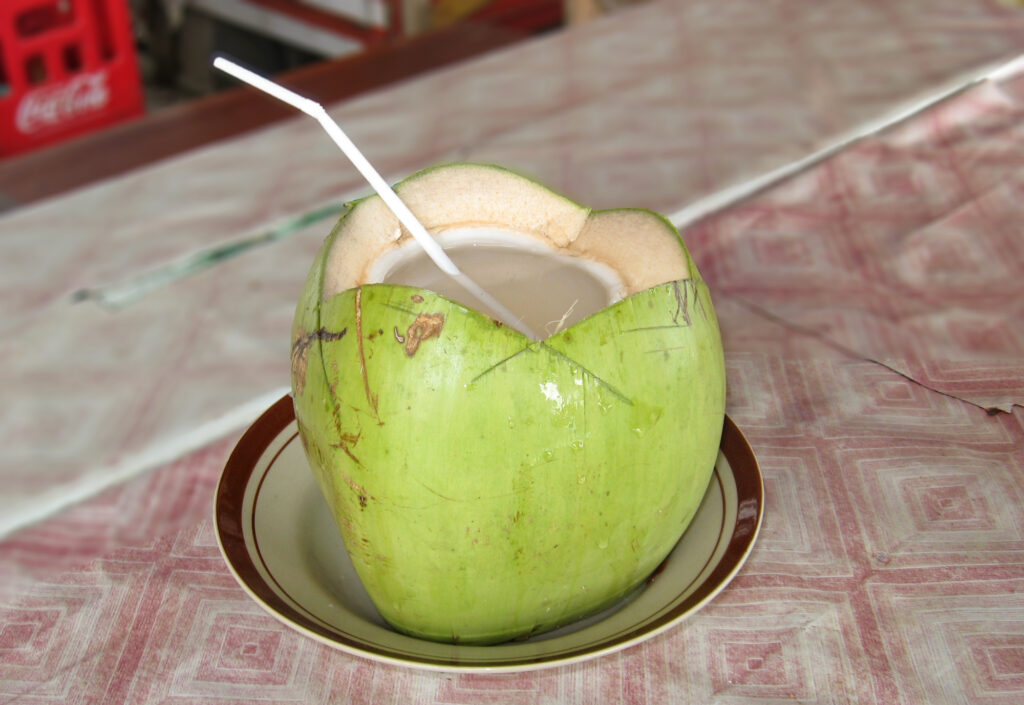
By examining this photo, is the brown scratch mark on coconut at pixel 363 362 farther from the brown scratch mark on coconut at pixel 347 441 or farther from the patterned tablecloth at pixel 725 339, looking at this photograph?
the patterned tablecloth at pixel 725 339

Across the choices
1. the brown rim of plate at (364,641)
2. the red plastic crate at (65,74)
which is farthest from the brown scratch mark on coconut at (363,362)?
Result: the red plastic crate at (65,74)

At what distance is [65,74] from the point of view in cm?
164

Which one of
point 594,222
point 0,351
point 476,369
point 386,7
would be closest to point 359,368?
point 476,369

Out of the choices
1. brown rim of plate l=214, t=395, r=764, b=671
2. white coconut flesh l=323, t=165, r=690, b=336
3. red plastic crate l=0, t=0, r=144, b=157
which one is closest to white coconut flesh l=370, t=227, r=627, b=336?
white coconut flesh l=323, t=165, r=690, b=336

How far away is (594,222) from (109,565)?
0.35 m

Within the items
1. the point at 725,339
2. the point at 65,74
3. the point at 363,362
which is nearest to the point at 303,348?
the point at 363,362

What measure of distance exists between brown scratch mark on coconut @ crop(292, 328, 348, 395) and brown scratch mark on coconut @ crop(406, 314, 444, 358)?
0.14ft

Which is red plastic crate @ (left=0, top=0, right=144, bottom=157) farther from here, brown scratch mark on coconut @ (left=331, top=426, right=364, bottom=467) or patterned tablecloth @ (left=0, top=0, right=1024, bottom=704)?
brown scratch mark on coconut @ (left=331, top=426, right=364, bottom=467)

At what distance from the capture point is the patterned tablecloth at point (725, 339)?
1.66ft

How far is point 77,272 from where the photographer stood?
0.93 metres

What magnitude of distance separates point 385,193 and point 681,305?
0.51ft

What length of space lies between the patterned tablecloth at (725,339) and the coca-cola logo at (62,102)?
71 centimetres

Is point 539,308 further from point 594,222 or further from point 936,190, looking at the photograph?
point 936,190

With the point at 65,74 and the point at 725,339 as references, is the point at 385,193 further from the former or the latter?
the point at 65,74
